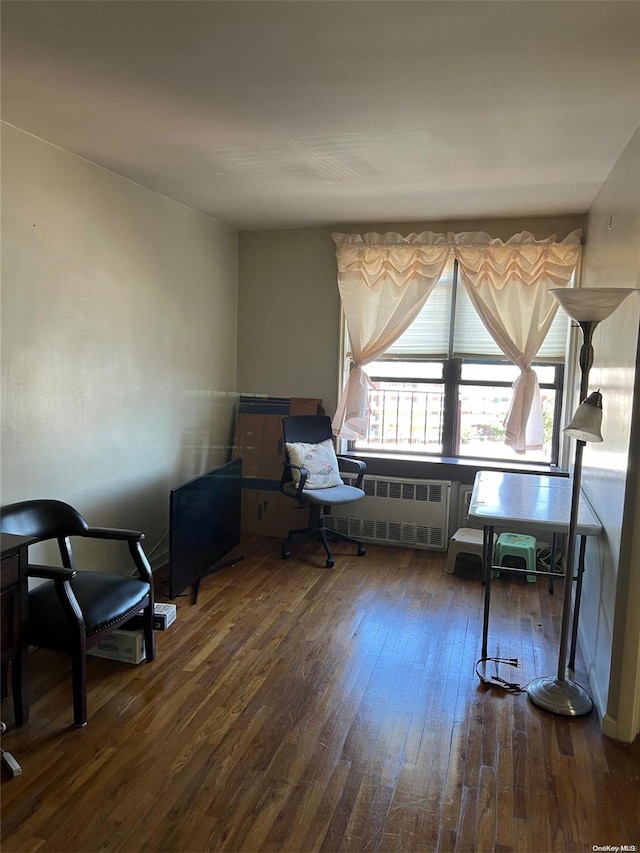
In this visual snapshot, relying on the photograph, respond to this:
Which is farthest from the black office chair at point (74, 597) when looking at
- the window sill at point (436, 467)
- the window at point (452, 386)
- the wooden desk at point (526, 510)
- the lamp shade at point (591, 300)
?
the window at point (452, 386)

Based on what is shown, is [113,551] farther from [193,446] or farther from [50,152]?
[50,152]

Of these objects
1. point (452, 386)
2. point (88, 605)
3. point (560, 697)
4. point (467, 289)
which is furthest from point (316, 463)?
point (560, 697)

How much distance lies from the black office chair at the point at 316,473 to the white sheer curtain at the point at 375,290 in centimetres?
19

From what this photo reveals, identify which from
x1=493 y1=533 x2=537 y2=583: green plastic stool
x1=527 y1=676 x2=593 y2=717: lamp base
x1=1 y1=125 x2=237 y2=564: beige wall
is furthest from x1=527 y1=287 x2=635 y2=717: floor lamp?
x1=1 y1=125 x2=237 y2=564: beige wall

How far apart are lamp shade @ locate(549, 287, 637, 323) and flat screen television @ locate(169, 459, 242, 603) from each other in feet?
7.34

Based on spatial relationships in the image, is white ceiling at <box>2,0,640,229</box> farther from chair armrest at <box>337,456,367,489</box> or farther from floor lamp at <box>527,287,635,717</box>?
chair armrest at <box>337,456,367,489</box>

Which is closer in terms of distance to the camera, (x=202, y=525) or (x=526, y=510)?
(x=526, y=510)

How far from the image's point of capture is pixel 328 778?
217 cm

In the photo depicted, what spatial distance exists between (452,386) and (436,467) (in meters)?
0.65

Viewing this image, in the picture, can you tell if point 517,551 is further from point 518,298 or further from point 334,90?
point 334,90

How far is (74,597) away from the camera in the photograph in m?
2.50

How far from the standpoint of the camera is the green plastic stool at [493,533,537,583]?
4.09 m

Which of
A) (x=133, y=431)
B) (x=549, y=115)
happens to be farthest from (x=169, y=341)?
(x=549, y=115)

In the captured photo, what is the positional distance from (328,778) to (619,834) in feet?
3.20
